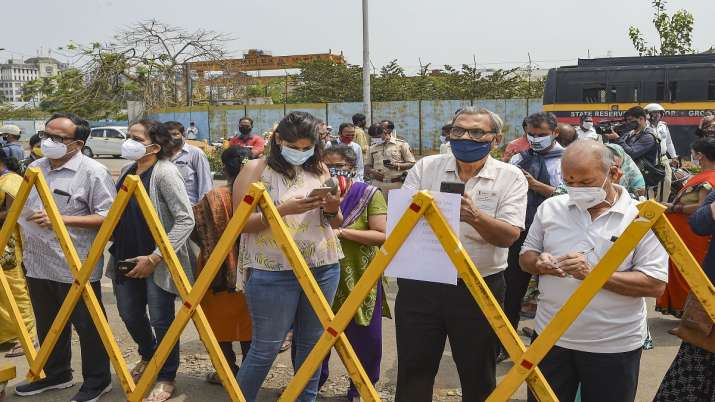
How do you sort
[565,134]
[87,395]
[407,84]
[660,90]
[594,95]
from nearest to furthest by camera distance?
[87,395], [565,134], [660,90], [594,95], [407,84]

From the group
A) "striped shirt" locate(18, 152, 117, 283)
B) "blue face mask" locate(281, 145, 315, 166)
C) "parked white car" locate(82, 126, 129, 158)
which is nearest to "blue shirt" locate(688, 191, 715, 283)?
"blue face mask" locate(281, 145, 315, 166)

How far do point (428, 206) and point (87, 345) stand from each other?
2.50 m

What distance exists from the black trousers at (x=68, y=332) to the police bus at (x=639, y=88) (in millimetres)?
15961

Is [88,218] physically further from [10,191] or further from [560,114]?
[560,114]

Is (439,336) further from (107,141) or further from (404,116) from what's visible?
(107,141)

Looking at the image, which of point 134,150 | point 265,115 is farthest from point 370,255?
point 265,115

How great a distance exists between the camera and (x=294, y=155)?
3.09 meters

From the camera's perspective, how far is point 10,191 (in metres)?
4.43

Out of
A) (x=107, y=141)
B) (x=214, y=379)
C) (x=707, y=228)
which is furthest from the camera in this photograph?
(x=107, y=141)

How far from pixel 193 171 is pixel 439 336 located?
350 centimetres

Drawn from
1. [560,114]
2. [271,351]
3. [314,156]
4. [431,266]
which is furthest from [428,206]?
[560,114]

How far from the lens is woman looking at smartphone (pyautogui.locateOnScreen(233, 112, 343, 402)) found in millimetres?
3049

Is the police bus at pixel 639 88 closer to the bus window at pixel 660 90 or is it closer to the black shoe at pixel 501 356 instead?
the bus window at pixel 660 90

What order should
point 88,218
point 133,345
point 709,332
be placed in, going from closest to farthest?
point 709,332 < point 88,218 < point 133,345
